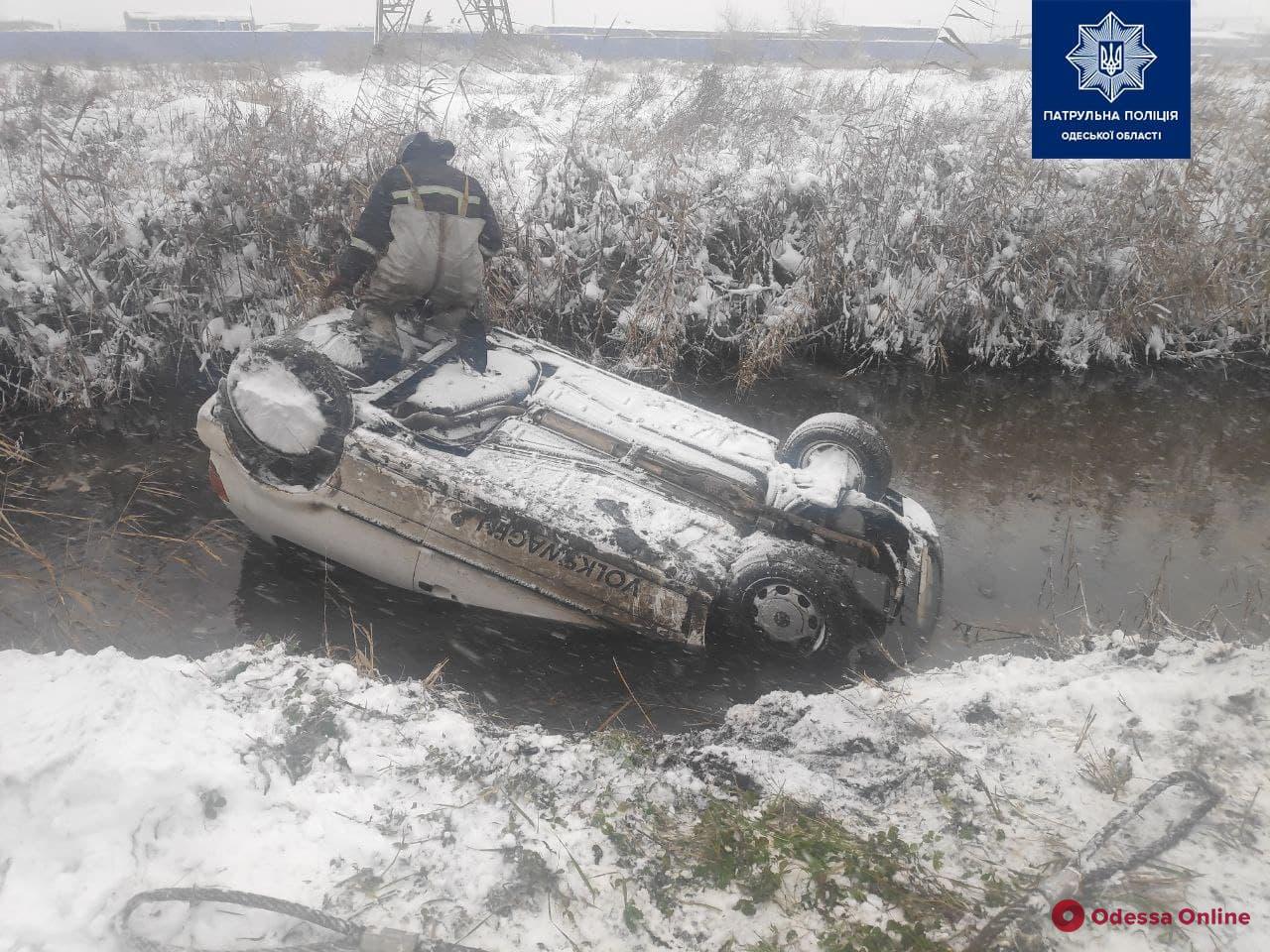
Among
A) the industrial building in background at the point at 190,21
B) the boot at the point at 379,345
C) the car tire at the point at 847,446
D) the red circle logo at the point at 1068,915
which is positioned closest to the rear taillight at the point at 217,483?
the boot at the point at 379,345

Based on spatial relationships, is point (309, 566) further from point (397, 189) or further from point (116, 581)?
point (397, 189)

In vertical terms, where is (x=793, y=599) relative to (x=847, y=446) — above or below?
below

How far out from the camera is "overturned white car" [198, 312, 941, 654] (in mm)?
3771

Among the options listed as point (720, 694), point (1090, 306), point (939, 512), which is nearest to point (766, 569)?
point (720, 694)

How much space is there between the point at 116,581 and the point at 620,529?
10.2ft

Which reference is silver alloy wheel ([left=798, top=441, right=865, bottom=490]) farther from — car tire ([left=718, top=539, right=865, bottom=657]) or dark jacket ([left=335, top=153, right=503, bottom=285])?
dark jacket ([left=335, top=153, right=503, bottom=285])

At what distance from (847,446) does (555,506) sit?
5.94 feet

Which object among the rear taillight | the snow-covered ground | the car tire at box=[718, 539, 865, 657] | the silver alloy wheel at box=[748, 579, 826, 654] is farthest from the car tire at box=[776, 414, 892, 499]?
Answer: the rear taillight

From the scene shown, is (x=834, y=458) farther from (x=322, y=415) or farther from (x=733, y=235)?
(x=733, y=235)

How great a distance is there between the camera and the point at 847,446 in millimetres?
4547

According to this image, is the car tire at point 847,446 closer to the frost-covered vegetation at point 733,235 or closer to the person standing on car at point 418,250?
the person standing on car at point 418,250
